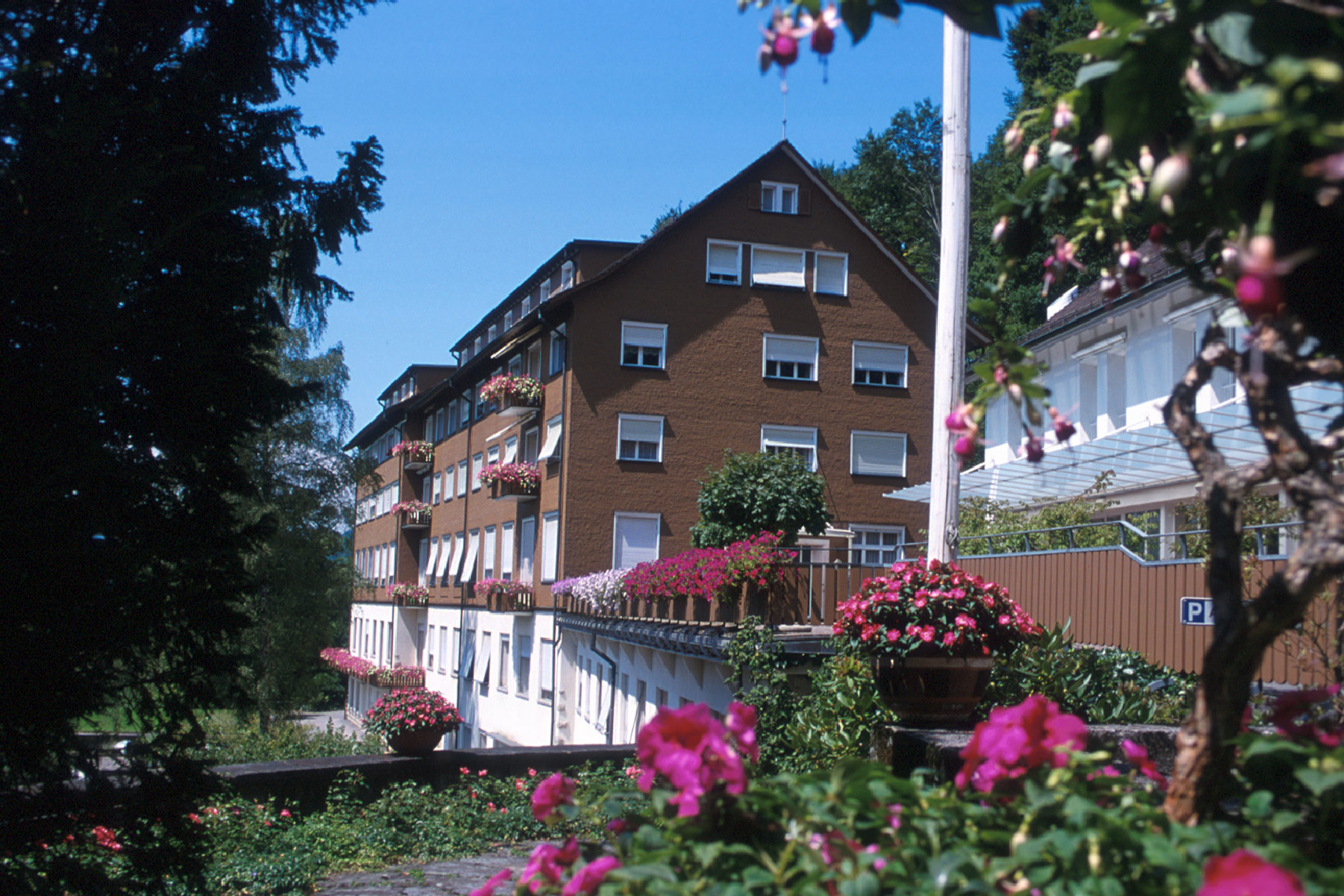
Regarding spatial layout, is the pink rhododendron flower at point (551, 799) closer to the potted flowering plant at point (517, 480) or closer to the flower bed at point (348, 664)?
the potted flowering plant at point (517, 480)

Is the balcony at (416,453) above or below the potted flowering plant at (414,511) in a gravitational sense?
above

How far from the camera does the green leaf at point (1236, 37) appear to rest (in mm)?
1826

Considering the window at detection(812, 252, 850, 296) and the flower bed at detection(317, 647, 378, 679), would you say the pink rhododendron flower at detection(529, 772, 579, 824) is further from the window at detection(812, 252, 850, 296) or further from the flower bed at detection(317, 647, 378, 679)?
the flower bed at detection(317, 647, 378, 679)

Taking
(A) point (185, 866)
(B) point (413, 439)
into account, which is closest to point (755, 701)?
(A) point (185, 866)

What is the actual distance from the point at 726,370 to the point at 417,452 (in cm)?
2119

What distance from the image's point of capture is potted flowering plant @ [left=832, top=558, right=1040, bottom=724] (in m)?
7.82

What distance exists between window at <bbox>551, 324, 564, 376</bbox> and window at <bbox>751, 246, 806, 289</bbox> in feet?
16.3

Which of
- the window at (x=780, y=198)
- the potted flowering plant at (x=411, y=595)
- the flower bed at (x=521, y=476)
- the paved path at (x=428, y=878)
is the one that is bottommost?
the paved path at (x=428, y=878)

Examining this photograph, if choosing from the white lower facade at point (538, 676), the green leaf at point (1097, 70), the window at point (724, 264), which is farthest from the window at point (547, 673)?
the green leaf at point (1097, 70)

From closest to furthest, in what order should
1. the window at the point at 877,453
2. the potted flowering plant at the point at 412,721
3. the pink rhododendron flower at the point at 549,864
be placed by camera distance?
the pink rhododendron flower at the point at 549,864
the potted flowering plant at the point at 412,721
the window at the point at 877,453

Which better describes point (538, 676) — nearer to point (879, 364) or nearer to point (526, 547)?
point (526, 547)

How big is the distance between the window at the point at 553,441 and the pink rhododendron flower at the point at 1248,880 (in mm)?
27133

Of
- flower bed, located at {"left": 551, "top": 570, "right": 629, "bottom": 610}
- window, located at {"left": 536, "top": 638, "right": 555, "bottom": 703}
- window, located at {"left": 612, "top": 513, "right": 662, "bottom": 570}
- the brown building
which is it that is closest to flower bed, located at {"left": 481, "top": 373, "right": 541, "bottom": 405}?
the brown building

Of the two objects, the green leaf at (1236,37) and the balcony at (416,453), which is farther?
the balcony at (416,453)
